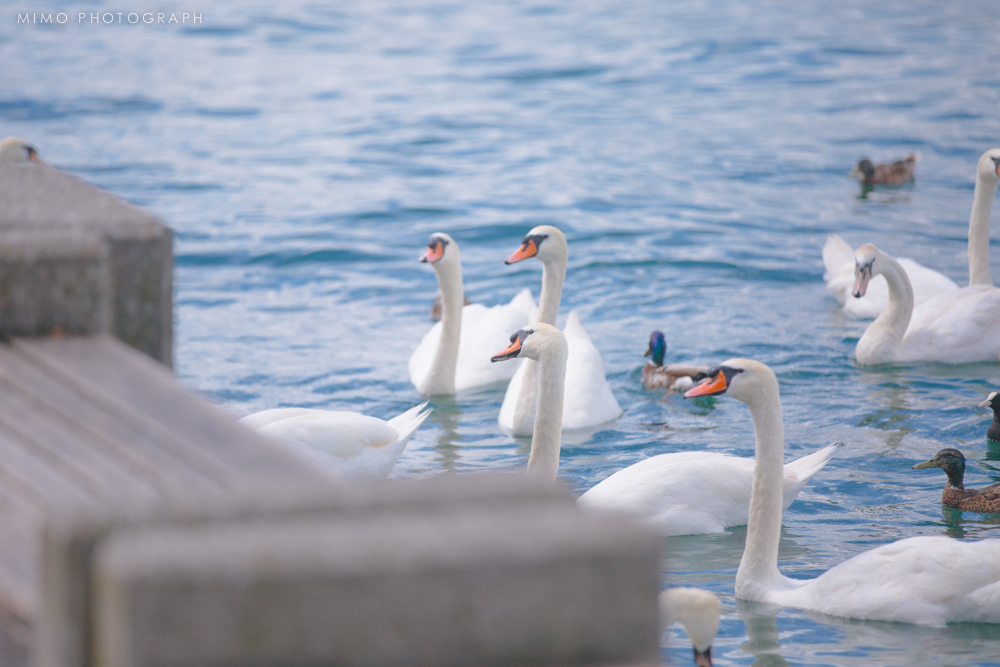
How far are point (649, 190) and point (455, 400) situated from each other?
7.48 meters

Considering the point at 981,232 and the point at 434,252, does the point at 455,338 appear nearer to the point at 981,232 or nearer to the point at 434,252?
the point at 434,252

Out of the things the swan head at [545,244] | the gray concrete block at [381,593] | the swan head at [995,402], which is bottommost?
the swan head at [995,402]

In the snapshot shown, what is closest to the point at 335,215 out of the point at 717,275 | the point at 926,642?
the point at 717,275

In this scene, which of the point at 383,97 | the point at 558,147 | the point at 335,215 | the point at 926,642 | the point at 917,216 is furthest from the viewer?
the point at 383,97

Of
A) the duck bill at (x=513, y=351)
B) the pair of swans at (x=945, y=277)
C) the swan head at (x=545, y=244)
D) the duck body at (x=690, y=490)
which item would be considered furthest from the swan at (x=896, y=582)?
the pair of swans at (x=945, y=277)

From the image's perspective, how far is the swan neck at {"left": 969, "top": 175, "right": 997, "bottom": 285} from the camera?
1004cm

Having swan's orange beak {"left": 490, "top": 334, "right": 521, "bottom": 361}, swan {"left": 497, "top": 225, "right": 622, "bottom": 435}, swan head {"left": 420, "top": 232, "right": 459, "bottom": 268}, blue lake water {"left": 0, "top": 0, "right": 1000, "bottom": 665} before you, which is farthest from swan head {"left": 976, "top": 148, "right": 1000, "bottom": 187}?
swan's orange beak {"left": 490, "top": 334, "right": 521, "bottom": 361}

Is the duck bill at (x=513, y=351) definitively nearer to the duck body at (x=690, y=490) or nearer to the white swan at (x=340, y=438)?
the white swan at (x=340, y=438)

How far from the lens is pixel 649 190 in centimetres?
1567

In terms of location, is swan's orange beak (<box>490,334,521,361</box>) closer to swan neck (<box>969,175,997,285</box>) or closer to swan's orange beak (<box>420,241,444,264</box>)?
swan's orange beak (<box>420,241,444,264</box>)

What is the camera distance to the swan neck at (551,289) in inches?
332

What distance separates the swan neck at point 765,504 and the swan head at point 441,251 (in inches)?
157

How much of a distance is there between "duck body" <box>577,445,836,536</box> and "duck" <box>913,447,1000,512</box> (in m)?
0.75

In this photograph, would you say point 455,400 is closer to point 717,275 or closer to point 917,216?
point 717,275
